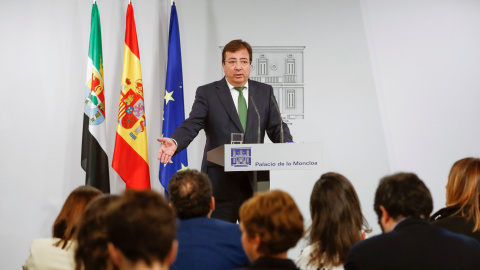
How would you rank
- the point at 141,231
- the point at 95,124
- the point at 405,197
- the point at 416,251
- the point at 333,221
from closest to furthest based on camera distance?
the point at 141,231 < the point at 416,251 < the point at 405,197 < the point at 333,221 < the point at 95,124

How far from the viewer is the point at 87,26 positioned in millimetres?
6082

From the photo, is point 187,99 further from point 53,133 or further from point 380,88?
point 380,88

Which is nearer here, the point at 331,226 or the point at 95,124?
the point at 331,226

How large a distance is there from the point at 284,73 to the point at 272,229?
14.5 ft

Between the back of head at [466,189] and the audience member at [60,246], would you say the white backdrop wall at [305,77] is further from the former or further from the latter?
the audience member at [60,246]

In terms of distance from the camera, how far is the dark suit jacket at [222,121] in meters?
4.22

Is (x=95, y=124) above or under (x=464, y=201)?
above

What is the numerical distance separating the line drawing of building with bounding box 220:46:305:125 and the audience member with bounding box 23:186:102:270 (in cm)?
377

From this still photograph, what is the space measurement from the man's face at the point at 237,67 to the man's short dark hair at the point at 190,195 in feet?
5.65

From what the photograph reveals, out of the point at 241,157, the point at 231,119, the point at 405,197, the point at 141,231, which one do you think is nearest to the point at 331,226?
the point at 405,197

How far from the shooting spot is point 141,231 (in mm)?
1507

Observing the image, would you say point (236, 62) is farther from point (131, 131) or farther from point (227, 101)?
point (131, 131)

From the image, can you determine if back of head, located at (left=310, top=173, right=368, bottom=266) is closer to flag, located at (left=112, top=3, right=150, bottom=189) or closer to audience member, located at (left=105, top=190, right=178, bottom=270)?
audience member, located at (left=105, top=190, right=178, bottom=270)

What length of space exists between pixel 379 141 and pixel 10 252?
3969 mm
